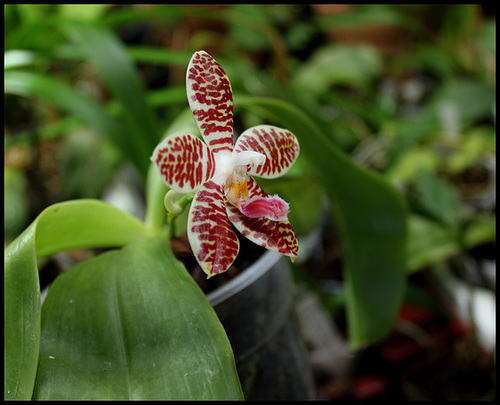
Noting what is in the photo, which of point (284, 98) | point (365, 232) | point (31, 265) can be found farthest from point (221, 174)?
point (284, 98)

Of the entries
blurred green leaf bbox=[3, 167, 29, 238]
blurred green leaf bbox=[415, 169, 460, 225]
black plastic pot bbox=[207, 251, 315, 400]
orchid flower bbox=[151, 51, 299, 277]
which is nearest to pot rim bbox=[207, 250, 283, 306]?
black plastic pot bbox=[207, 251, 315, 400]

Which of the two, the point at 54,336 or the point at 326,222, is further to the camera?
the point at 326,222

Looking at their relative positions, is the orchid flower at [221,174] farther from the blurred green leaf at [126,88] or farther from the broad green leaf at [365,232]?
the blurred green leaf at [126,88]

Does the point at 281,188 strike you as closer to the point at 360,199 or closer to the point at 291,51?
the point at 360,199

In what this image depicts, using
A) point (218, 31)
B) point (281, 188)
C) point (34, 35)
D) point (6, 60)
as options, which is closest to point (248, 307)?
point (281, 188)

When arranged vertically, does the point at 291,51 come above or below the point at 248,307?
above

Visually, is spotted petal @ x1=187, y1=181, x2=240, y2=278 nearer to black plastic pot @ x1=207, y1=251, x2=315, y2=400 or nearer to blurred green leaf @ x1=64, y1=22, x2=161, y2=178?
black plastic pot @ x1=207, y1=251, x2=315, y2=400

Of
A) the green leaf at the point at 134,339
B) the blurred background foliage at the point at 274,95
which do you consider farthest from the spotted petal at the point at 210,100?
the blurred background foliage at the point at 274,95
